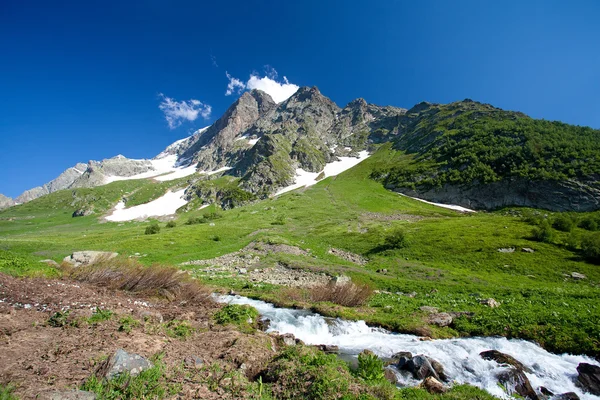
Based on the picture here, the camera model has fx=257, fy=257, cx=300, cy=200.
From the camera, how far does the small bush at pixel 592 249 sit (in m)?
31.7

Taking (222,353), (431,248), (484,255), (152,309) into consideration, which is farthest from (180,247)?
(484,255)

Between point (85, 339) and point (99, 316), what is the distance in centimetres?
210

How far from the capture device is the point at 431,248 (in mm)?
40844

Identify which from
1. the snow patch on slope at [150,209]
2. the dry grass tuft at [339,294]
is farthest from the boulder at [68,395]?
the snow patch on slope at [150,209]

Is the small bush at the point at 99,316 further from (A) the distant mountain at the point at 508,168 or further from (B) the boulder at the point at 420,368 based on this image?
(A) the distant mountain at the point at 508,168

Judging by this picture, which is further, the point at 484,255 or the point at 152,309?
the point at 484,255

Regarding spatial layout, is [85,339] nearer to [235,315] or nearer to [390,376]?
[235,315]

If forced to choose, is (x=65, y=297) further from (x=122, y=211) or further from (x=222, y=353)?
(x=122, y=211)

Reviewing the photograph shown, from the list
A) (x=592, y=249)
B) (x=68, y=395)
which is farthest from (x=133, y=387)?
(x=592, y=249)

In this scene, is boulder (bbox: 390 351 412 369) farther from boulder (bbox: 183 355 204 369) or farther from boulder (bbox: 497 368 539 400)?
boulder (bbox: 183 355 204 369)

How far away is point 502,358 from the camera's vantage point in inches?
473

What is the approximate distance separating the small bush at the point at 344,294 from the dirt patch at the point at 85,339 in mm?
9194

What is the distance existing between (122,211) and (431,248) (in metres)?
193

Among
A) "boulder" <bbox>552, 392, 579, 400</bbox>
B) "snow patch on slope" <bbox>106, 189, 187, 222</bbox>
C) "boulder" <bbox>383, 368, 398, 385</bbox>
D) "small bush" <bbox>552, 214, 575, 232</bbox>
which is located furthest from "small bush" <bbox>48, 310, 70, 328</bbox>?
"snow patch on slope" <bbox>106, 189, 187, 222</bbox>
